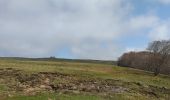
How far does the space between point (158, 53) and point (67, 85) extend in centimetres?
5356

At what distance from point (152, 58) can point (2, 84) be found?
59.4 meters

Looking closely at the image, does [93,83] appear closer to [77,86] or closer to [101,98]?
[77,86]

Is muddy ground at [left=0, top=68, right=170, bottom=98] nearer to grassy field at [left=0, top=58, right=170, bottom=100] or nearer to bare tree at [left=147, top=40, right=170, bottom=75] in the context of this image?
grassy field at [left=0, top=58, right=170, bottom=100]

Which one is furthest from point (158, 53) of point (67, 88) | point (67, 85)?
point (67, 88)

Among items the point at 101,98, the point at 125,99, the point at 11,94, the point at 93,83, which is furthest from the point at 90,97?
the point at 93,83

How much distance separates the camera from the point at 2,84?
36.2 m

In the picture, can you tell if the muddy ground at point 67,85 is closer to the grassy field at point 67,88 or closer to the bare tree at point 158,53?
the grassy field at point 67,88

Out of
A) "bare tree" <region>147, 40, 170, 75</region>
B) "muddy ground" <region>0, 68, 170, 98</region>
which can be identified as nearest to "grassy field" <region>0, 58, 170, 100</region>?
"muddy ground" <region>0, 68, 170, 98</region>

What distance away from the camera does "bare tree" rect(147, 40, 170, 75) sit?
85.4 metres

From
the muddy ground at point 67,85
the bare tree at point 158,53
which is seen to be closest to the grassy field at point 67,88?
the muddy ground at point 67,85

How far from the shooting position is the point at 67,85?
38.8m

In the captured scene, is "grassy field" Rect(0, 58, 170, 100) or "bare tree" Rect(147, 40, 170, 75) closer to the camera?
"grassy field" Rect(0, 58, 170, 100)

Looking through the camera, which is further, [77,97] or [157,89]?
[157,89]

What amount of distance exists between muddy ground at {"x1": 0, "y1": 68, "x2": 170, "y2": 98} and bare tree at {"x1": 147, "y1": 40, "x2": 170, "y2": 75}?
133ft
